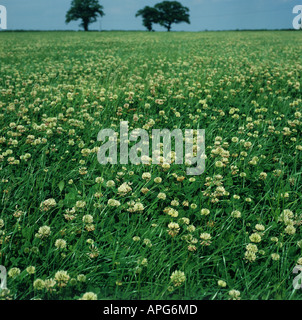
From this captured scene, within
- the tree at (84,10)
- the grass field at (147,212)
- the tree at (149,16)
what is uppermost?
the tree at (149,16)

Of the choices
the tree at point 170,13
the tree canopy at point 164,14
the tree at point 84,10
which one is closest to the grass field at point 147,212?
the tree at point 84,10

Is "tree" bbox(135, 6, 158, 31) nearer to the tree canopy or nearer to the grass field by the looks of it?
the tree canopy

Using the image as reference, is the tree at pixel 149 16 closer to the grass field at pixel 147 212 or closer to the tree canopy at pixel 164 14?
the tree canopy at pixel 164 14

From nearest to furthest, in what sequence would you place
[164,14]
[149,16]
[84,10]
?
[84,10]
[149,16]
[164,14]

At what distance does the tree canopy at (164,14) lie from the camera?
141 ft

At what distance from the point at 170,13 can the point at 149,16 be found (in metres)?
7.43

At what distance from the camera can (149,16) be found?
42.8m

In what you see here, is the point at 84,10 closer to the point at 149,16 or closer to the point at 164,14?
the point at 149,16

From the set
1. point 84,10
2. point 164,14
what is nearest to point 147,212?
point 84,10

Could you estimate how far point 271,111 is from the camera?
4.17 meters
